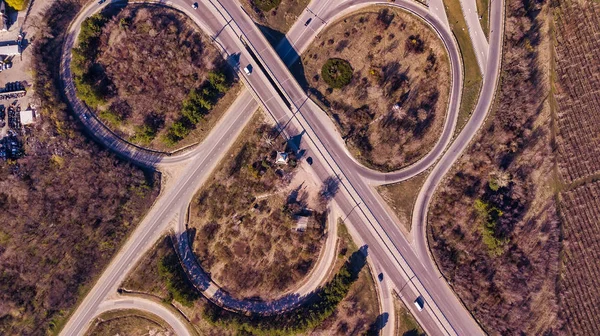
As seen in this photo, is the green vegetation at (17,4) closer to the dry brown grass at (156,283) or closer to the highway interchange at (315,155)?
the highway interchange at (315,155)

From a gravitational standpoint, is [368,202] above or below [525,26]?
below

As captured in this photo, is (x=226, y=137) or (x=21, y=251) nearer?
(x=21, y=251)

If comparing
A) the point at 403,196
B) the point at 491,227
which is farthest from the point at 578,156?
the point at 403,196

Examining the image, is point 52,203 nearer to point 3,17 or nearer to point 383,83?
point 3,17

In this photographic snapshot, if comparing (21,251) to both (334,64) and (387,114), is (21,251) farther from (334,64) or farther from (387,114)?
(387,114)

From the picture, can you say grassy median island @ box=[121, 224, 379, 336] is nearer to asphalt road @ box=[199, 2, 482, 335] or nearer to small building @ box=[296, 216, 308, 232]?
asphalt road @ box=[199, 2, 482, 335]

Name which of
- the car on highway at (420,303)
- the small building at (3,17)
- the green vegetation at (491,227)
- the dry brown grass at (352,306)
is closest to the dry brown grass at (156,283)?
the dry brown grass at (352,306)

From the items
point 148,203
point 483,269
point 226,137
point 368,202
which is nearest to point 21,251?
point 148,203
